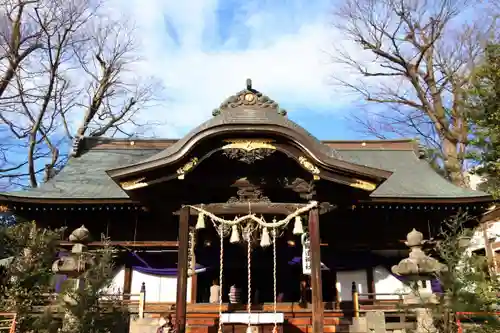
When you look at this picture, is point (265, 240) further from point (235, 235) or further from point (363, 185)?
point (363, 185)

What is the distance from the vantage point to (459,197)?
12.6m

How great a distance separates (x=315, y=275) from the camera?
9.20m

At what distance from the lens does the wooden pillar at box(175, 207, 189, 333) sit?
29.2ft

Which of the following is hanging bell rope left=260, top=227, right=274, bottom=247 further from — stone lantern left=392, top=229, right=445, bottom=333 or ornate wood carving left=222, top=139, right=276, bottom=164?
stone lantern left=392, top=229, right=445, bottom=333

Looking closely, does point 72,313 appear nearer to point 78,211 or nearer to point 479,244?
point 78,211

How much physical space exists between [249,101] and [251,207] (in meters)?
2.54

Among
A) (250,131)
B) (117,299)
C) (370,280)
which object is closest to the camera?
(250,131)

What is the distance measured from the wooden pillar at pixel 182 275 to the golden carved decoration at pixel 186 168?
0.95 m

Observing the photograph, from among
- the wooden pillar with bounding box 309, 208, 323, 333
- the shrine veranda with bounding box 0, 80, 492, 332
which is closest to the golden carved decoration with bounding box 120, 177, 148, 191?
the shrine veranda with bounding box 0, 80, 492, 332

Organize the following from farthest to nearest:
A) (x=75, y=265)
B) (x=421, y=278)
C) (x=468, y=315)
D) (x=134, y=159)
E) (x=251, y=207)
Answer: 1. (x=134, y=159)
2. (x=251, y=207)
3. (x=468, y=315)
4. (x=75, y=265)
5. (x=421, y=278)

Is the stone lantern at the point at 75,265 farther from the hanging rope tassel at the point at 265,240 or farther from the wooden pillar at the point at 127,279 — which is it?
the hanging rope tassel at the point at 265,240

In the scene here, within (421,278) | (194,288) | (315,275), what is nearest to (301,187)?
(315,275)

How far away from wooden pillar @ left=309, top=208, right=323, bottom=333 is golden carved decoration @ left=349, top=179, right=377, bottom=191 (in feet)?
3.50

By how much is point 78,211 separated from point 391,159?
39.6 feet
